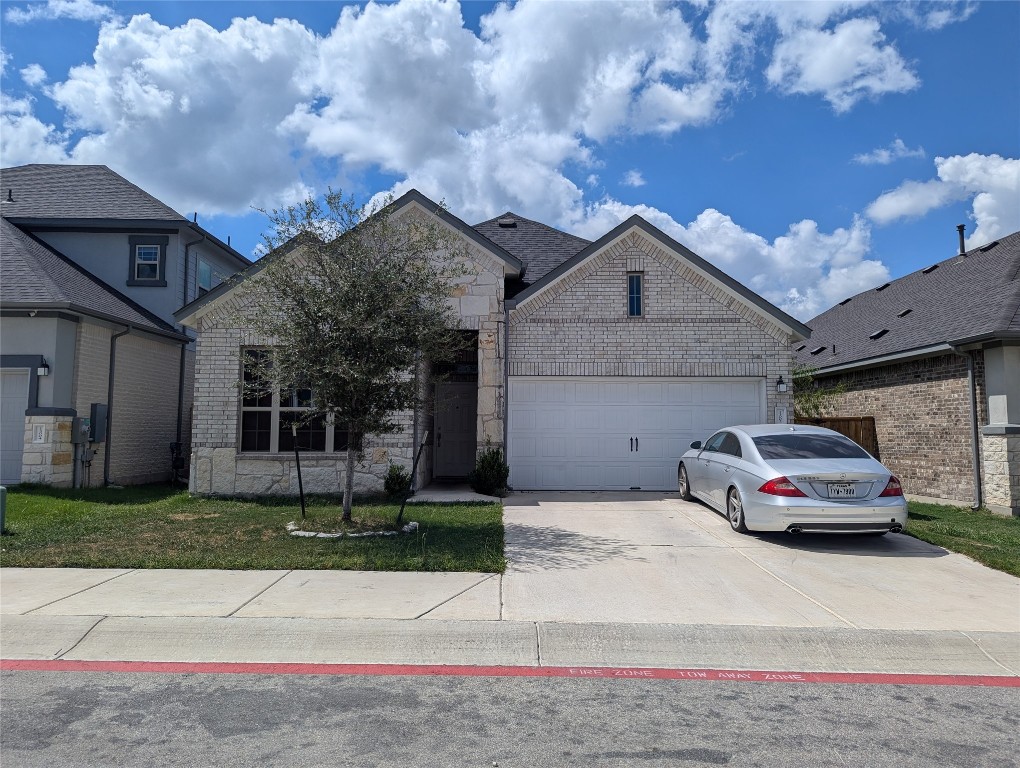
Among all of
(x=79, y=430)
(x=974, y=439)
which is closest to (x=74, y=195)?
(x=79, y=430)

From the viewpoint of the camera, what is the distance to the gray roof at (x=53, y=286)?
43.6 ft

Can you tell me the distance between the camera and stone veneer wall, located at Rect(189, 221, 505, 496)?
12.7 metres

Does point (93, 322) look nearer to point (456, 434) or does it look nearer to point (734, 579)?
point (456, 434)

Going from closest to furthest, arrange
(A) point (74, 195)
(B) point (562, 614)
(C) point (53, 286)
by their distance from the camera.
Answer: (B) point (562, 614) → (C) point (53, 286) → (A) point (74, 195)

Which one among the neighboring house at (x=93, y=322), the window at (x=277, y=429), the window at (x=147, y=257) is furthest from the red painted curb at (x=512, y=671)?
the window at (x=147, y=257)

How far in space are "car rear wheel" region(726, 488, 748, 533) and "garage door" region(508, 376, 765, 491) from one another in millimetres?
3666

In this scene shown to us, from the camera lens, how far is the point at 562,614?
19.4 feet

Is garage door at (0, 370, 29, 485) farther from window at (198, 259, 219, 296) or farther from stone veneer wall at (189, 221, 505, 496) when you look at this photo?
window at (198, 259, 219, 296)

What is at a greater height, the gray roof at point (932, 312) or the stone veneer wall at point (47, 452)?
the gray roof at point (932, 312)

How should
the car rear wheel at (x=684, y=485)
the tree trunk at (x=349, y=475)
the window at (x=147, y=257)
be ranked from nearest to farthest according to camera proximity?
the tree trunk at (x=349, y=475) → the car rear wheel at (x=684, y=485) → the window at (x=147, y=257)

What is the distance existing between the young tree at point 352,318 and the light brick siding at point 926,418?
9.96m

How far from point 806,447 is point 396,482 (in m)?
6.65

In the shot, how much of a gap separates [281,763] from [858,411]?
16.1 meters

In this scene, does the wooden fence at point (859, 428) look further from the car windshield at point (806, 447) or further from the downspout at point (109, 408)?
the downspout at point (109, 408)
